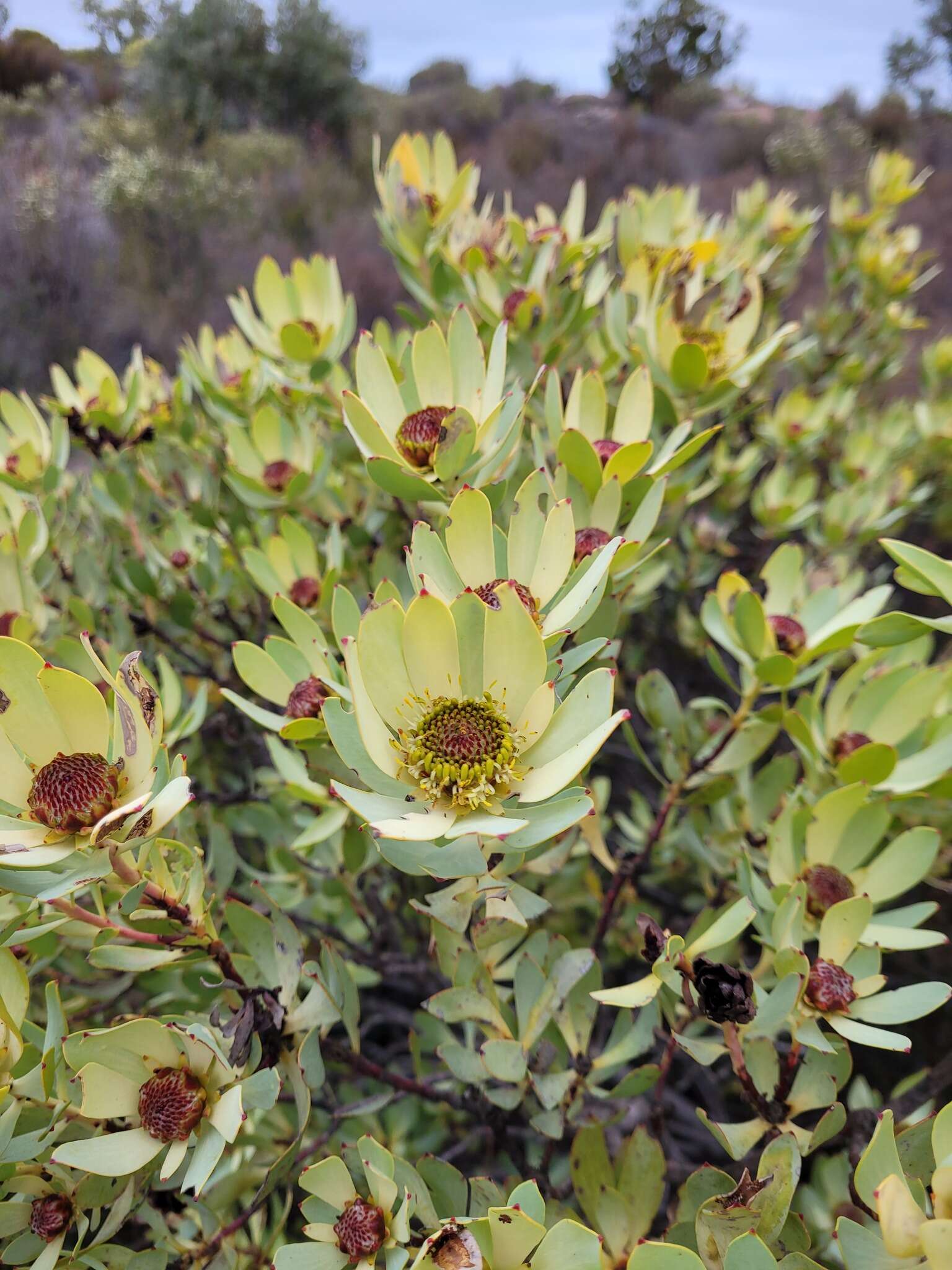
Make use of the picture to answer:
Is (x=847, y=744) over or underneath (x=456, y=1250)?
over

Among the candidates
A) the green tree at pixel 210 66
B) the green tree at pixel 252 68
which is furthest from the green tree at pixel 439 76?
the green tree at pixel 210 66

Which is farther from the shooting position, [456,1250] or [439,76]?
[439,76]

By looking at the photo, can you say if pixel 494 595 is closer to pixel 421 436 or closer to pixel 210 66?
pixel 421 436

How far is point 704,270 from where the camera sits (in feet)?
5.24

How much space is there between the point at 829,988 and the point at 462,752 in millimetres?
554

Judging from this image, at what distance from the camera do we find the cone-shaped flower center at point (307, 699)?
101 centimetres

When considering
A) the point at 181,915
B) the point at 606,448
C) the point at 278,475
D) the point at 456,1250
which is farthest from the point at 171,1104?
the point at 278,475

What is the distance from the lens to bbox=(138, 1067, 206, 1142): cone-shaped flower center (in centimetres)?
81

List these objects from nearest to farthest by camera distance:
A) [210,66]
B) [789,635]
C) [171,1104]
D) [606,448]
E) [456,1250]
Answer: [456,1250] → [171,1104] → [606,448] → [789,635] → [210,66]

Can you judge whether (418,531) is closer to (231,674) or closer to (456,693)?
(456,693)

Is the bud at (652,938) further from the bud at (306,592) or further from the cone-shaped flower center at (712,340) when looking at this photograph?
the cone-shaped flower center at (712,340)

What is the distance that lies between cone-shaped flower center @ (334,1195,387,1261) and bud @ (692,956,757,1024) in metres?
0.44

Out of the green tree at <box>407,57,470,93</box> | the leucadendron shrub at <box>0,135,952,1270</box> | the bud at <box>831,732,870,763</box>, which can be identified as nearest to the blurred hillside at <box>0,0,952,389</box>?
the green tree at <box>407,57,470,93</box>

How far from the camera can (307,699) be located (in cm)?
101
